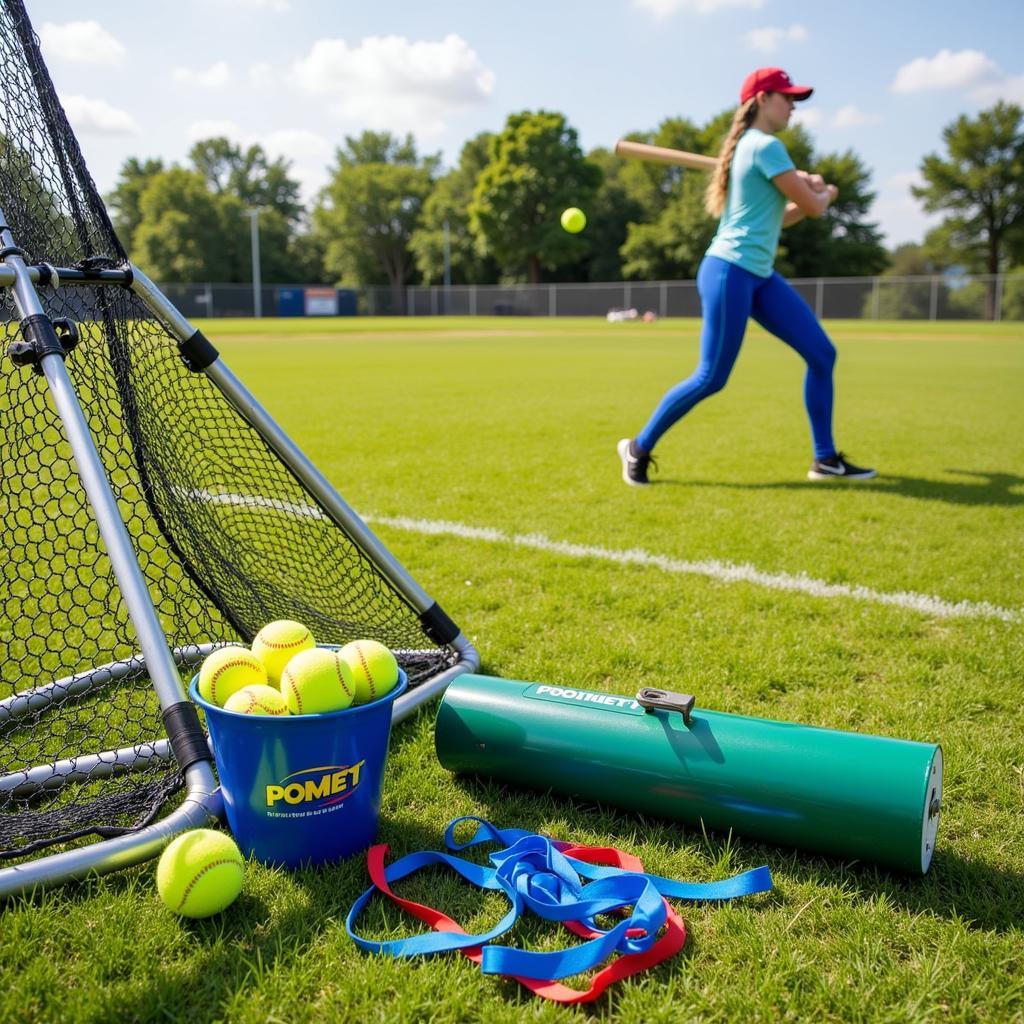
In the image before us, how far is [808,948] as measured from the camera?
6.36 ft

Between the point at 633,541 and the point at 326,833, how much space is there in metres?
3.26

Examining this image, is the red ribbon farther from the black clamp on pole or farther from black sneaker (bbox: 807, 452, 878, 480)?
black sneaker (bbox: 807, 452, 878, 480)

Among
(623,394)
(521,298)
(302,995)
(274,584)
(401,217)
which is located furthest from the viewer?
(401,217)

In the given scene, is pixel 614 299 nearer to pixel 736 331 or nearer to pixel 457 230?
pixel 457 230

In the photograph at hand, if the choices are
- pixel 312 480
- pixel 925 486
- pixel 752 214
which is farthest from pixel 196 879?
pixel 925 486

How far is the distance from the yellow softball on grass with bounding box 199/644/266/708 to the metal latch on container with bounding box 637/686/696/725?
104cm

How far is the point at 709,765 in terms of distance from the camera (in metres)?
2.32

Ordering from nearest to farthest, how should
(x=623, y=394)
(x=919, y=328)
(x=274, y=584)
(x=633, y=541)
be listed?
(x=274, y=584) → (x=633, y=541) → (x=623, y=394) → (x=919, y=328)

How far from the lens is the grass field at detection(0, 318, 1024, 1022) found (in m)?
1.81

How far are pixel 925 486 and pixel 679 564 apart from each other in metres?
3.08

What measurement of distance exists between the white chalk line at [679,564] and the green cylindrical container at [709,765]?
50.7 inches

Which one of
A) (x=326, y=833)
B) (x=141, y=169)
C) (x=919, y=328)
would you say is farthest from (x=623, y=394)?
(x=141, y=169)

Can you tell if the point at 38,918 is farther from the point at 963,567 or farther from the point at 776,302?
the point at 776,302

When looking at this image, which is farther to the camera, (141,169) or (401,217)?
(141,169)
